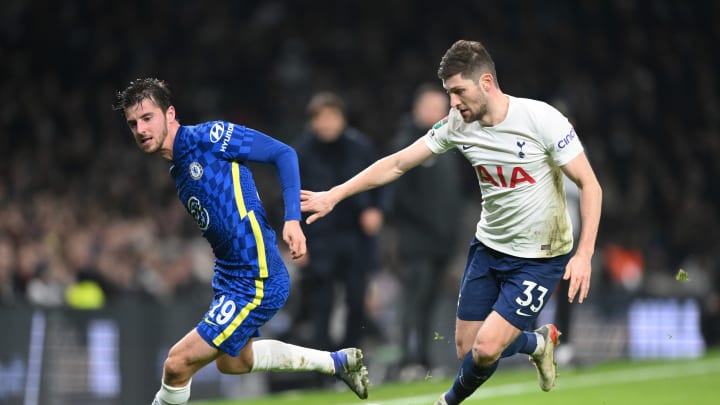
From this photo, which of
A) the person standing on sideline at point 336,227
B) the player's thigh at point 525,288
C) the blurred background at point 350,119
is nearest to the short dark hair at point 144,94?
the player's thigh at point 525,288

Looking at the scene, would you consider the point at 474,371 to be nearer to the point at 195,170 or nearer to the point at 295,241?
the point at 295,241

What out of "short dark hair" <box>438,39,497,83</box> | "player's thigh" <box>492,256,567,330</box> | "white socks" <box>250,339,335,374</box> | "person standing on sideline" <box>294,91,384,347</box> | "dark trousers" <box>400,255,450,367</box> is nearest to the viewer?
"short dark hair" <box>438,39,497,83</box>

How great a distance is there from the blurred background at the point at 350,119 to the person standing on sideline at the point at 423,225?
0.85 metres

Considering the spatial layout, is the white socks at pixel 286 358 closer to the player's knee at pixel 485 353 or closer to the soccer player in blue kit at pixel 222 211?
the soccer player in blue kit at pixel 222 211

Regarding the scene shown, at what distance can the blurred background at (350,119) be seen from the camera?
1268 centimetres

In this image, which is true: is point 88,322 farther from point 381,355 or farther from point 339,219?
point 381,355

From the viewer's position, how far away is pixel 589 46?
19.4 meters

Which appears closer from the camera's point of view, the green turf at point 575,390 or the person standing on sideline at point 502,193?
the person standing on sideline at point 502,193

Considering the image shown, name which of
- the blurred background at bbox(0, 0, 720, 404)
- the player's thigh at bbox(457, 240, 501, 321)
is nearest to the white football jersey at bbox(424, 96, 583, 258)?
the player's thigh at bbox(457, 240, 501, 321)

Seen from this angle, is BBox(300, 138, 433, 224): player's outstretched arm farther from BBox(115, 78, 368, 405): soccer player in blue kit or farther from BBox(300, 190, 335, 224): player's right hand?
BBox(115, 78, 368, 405): soccer player in blue kit

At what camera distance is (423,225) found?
10.4 meters

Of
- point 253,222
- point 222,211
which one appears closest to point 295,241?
point 253,222

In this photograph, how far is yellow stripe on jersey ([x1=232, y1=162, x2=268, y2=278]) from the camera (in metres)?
6.23

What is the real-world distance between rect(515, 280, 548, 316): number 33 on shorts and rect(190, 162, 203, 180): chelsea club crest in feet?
5.84
